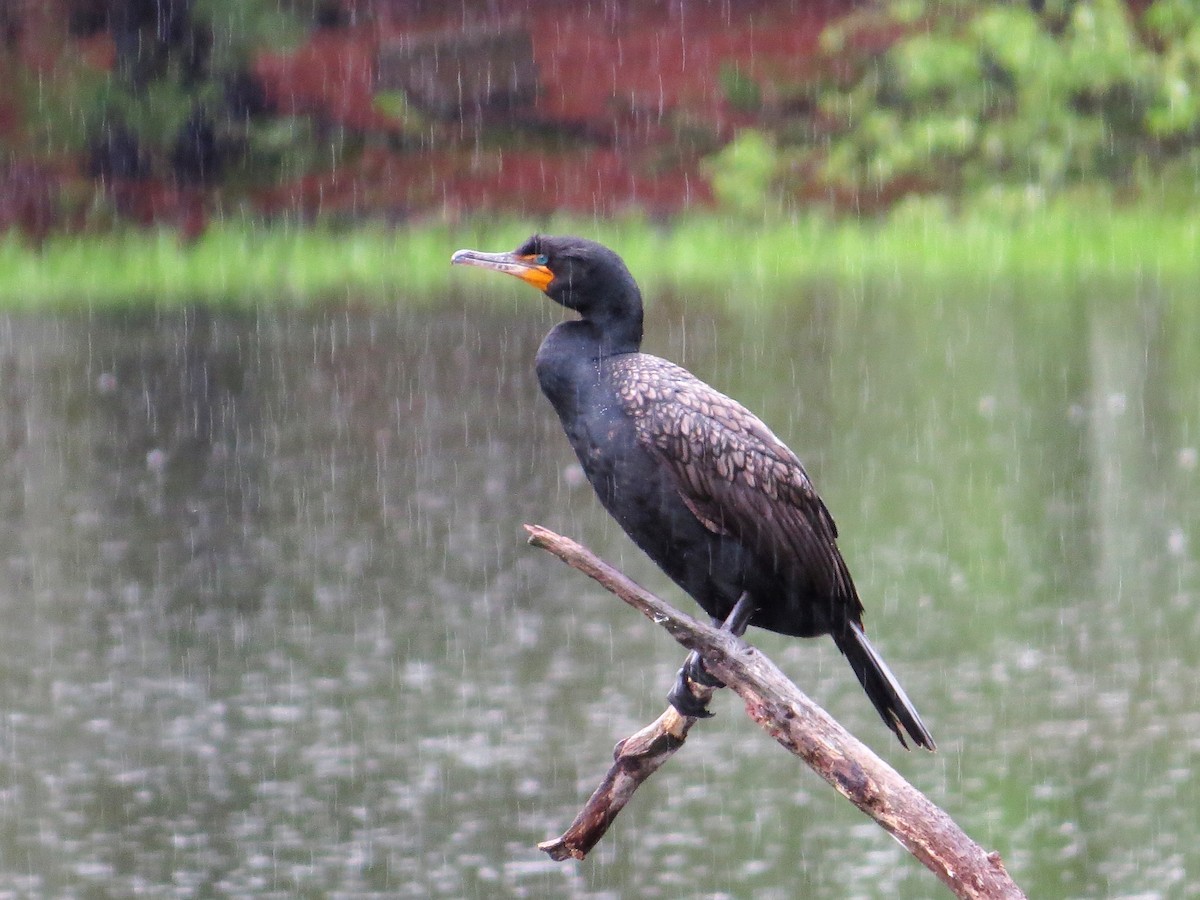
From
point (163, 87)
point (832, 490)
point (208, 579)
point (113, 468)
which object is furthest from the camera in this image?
point (163, 87)

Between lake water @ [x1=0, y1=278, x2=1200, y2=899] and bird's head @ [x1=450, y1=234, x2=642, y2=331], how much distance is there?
3.17 m

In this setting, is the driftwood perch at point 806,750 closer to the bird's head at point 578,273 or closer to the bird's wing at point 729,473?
the bird's wing at point 729,473

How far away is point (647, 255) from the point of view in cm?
2775

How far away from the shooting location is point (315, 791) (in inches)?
345

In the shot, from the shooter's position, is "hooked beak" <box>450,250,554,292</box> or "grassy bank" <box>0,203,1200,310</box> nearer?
"hooked beak" <box>450,250,554,292</box>

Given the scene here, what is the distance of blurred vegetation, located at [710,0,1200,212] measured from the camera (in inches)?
1195

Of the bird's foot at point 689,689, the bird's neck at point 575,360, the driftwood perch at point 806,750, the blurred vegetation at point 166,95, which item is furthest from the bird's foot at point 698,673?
the blurred vegetation at point 166,95

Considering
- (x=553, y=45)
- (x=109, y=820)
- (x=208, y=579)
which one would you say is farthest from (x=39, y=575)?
(x=553, y=45)

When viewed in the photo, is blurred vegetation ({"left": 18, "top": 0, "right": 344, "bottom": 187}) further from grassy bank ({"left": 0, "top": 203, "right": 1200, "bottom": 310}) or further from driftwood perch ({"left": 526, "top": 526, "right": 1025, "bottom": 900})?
driftwood perch ({"left": 526, "top": 526, "right": 1025, "bottom": 900})

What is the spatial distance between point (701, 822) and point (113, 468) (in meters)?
8.36

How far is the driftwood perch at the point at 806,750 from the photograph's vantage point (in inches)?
165

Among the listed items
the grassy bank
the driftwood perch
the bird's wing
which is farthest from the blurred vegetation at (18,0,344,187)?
the driftwood perch

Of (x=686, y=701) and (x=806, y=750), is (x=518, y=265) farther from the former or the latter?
(x=806, y=750)

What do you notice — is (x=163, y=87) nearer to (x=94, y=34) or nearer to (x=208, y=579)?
(x=94, y=34)
